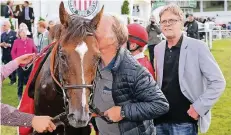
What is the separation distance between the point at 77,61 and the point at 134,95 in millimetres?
491

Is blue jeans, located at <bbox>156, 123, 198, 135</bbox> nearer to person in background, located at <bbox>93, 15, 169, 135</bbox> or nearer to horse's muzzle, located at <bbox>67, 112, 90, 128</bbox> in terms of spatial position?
person in background, located at <bbox>93, 15, 169, 135</bbox>

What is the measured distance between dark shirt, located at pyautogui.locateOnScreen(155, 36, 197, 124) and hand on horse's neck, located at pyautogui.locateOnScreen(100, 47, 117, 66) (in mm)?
796

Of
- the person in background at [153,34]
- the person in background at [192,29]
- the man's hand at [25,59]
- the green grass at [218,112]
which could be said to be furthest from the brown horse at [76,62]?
the person in background at [192,29]

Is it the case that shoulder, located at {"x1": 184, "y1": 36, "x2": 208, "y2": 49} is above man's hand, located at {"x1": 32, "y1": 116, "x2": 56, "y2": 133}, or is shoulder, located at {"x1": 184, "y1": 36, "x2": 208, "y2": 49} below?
above

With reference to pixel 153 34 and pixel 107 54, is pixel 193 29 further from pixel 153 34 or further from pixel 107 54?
pixel 107 54

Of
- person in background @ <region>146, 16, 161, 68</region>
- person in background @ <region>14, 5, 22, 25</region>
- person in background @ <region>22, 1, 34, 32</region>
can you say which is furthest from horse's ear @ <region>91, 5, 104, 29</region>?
person in background @ <region>14, 5, 22, 25</region>

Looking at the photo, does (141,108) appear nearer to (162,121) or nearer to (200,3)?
(162,121)

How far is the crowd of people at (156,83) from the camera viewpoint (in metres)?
2.70

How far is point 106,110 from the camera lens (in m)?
2.83

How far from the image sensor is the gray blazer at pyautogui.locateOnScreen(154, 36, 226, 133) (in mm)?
3266

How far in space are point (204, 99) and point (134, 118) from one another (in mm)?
814

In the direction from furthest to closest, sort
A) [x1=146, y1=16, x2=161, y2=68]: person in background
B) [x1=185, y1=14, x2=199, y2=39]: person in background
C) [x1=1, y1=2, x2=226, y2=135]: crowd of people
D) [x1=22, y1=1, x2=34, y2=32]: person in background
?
[x1=185, y1=14, x2=199, y2=39]: person in background → [x1=22, y1=1, x2=34, y2=32]: person in background → [x1=146, y1=16, x2=161, y2=68]: person in background → [x1=1, y1=2, x2=226, y2=135]: crowd of people

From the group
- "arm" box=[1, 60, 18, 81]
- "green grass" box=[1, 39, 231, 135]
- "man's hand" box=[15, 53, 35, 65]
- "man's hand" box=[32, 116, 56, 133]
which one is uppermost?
"man's hand" box=[15, 53, 35, 65]

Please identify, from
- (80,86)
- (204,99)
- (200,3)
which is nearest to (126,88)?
(80,86)
